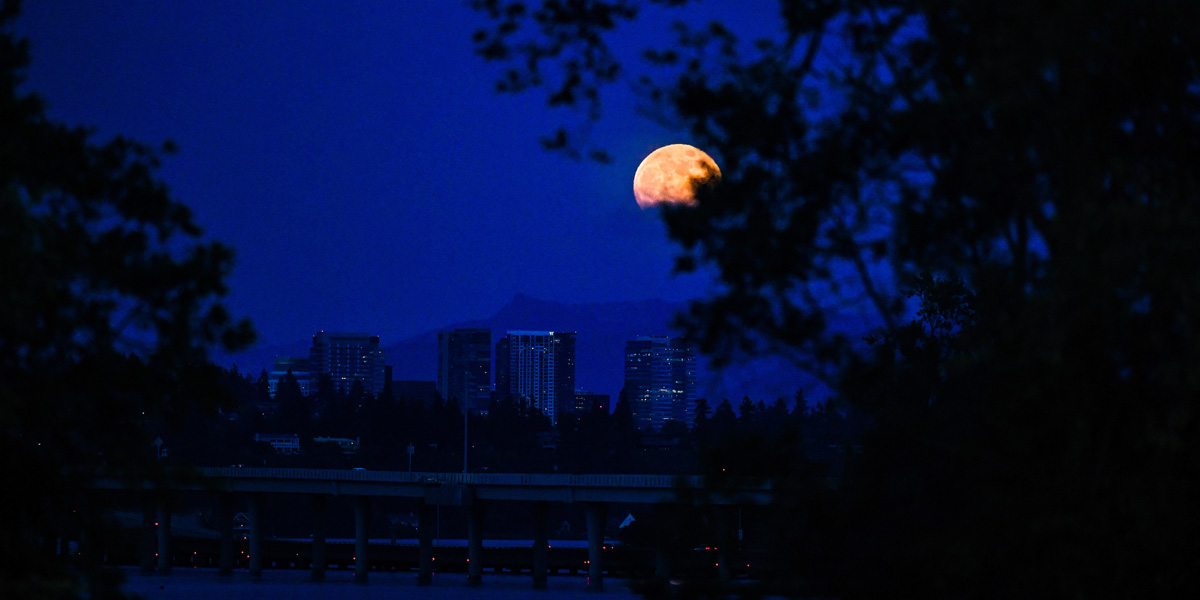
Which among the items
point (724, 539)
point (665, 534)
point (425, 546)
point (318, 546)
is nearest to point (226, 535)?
point (318, 546)

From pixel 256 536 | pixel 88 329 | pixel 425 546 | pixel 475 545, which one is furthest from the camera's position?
pixel 256 536

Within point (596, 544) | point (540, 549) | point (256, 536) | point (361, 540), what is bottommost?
point (540, 549)

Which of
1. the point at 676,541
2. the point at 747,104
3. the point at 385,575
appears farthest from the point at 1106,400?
the point at 385,575

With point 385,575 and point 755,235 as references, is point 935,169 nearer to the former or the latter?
point 755,235

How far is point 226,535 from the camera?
111625mm

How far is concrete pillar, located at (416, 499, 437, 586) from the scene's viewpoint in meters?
103

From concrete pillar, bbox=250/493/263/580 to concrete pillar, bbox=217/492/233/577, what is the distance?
173 cm

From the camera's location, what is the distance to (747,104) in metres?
14.5

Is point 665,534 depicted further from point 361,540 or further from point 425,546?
point 361,540

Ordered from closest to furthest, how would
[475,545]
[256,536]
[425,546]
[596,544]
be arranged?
1. [596,544]
2. [475,545]
3. [425,546]
4. [256,536]

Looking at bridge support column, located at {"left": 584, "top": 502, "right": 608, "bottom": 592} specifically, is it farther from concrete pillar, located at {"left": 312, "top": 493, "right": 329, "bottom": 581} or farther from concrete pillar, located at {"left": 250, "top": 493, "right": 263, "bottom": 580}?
concrete pillar, located at {"left": 250, "top": 493, "right": 263, "bottom": 580}

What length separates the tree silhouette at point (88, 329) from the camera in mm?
13109

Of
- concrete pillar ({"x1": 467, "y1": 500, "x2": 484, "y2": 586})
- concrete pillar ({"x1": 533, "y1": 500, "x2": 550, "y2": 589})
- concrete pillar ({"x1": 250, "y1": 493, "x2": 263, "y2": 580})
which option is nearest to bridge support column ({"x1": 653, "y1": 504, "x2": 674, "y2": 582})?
concrete pillar ({"x1": 533, "y1": 500, "x2": 550, "y2": 589})

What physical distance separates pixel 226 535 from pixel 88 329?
102 m
